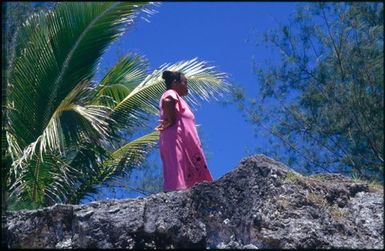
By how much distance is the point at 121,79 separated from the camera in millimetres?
9797

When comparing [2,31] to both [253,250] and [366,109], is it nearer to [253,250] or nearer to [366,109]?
[253,250]

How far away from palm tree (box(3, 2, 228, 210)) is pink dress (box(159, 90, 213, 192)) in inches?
48.0

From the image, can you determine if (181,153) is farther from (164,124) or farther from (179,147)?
(164,124)

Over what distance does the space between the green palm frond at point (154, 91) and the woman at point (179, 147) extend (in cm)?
209

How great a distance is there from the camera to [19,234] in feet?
18.6

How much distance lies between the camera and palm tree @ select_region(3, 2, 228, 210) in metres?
8.30

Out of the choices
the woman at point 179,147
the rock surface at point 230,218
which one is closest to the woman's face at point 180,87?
the woman at point 179,147

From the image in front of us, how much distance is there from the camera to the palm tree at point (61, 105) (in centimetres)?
830

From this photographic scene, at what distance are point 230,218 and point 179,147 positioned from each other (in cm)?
178

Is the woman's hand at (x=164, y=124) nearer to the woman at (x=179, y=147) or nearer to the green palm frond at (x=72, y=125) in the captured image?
the woman at (x=179, y=147)

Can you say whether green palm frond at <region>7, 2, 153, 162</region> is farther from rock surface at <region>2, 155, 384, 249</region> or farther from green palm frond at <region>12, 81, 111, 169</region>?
rock surface at <region>2, 155, 384, 249</region>

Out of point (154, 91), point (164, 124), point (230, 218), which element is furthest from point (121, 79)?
point (230, 218)

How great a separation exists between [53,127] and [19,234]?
2694mm


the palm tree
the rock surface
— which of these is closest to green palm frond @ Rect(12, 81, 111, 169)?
the palm tree
